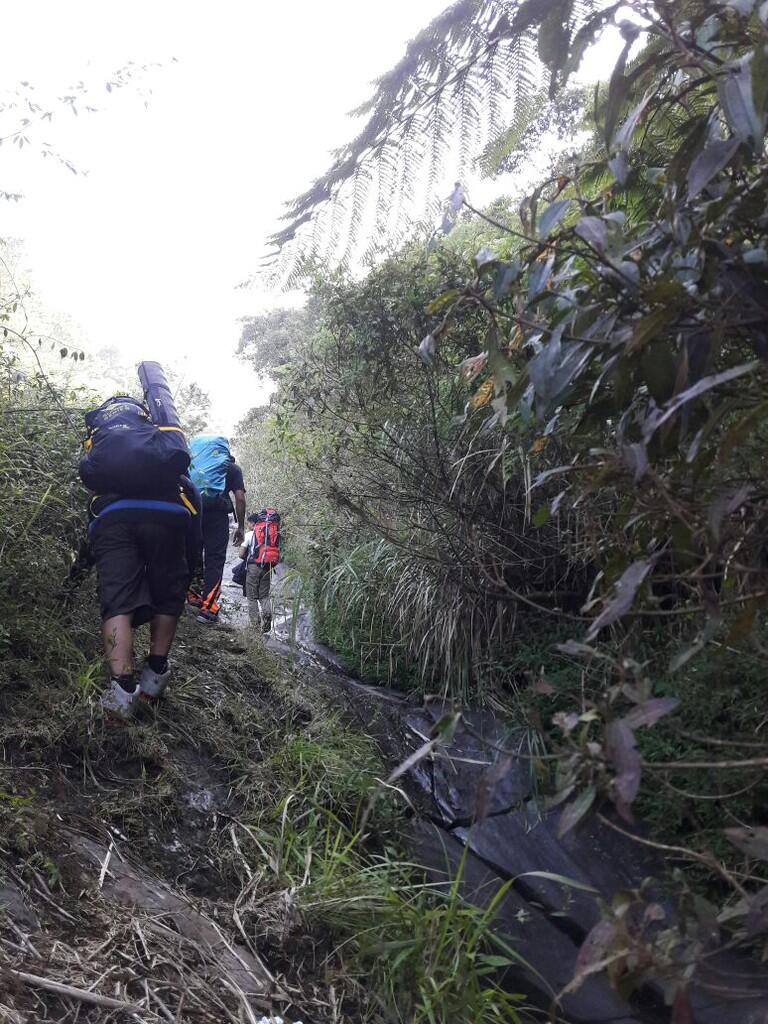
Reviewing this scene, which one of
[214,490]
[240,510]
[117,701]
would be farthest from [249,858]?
[240,510]

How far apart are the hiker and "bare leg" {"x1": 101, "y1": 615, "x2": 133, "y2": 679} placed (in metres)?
3.83

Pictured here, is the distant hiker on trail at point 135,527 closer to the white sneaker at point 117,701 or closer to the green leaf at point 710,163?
the white sneaker at point 117,701

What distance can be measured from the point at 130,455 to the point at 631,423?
2.79 meters

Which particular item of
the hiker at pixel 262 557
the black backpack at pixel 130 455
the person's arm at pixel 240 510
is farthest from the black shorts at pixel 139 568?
the hiker at pixel 262 557

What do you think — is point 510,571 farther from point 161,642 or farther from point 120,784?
point 120,784

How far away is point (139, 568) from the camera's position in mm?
4203

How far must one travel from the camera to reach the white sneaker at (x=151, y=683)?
4383 mm

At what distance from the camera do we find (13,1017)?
213 centimetres

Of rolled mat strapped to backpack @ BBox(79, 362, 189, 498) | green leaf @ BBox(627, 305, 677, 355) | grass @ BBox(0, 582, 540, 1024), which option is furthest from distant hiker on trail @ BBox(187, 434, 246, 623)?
green leaf @ BBox(627, 305, 677, 355)

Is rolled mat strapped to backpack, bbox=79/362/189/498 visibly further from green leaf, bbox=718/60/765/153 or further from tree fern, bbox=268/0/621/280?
green leaf, bbox=718/60/765/153

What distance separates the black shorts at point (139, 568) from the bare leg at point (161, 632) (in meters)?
0.03

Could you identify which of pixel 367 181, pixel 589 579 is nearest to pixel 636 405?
pixel 367 181

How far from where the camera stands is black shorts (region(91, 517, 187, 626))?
4.11m

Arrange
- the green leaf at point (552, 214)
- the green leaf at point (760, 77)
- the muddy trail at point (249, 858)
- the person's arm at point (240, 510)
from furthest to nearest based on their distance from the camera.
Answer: the person's arm at point (240, 510) → the muddy trail at point (249, 858) → the green leaf at point (552, 214) → the green leaf at point (760, 77)
